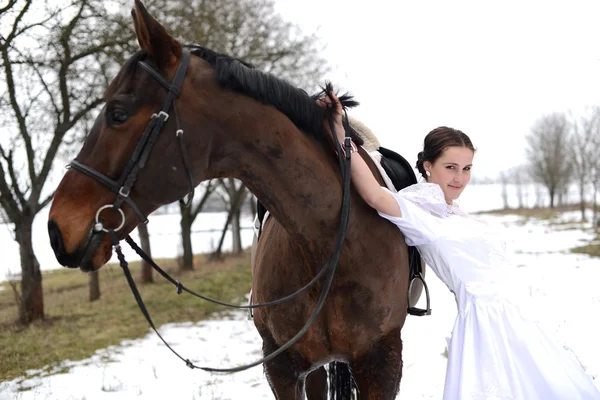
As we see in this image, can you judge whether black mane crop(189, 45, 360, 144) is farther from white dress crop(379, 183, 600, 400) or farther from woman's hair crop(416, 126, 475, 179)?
woman's hair crop(416, 126, 475, 179)

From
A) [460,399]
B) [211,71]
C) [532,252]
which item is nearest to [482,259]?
[460,399]

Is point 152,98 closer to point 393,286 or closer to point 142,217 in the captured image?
point 142,217

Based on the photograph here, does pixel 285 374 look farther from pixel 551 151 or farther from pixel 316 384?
pixel 551 151

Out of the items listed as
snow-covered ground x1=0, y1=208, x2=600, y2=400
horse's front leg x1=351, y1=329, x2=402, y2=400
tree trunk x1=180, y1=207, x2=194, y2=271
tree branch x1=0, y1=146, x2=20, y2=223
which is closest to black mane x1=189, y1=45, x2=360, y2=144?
horse's front leg x1=351, y1=329, x2=402, y2=400

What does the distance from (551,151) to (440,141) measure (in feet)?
138

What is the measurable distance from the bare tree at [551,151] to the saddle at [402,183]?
3955cm

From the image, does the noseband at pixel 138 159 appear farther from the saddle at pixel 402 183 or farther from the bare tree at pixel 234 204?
the bare tree at pixel 234 204

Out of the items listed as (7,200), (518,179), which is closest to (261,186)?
(7,200)

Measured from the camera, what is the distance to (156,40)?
1.34 m

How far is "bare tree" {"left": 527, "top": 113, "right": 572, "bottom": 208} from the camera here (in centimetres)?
3719

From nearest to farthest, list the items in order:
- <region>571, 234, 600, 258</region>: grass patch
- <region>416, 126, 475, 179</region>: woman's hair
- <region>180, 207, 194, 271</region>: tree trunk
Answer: <region>416, 126, 475, 179</region>: woman's hair, <region>571, 234, 600, 258</region>: grass patch, <region>180, 207, 194, 271</region>: tree trunk

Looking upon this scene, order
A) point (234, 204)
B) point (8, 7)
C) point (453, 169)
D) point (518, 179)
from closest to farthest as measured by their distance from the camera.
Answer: point (453, 169) < point (8, 7) < point (234, 204) < point (518, 179)

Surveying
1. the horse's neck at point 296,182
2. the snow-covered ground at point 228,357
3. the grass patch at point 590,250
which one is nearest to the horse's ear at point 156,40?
the horse's neck at point 296,182

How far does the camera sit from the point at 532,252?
12.1 meters
